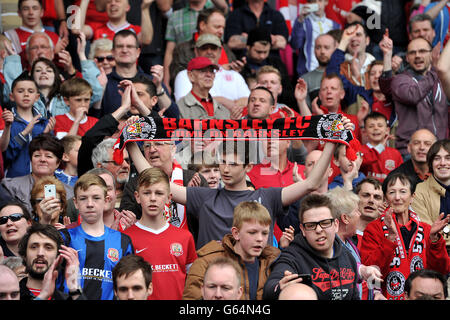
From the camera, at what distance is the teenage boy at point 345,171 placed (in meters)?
9.89

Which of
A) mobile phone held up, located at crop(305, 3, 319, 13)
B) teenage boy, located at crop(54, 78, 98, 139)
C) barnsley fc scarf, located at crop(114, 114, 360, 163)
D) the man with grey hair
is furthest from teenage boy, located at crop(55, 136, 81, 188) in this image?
mobile phone held up, located at crop(305, 3, 319, 13)

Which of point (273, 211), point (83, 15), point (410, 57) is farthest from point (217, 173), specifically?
point (83, 15)

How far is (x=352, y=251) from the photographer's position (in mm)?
7582

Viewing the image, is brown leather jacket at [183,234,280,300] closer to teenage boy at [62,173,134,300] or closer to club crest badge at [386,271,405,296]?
teenage boy at [62,173,134,300]

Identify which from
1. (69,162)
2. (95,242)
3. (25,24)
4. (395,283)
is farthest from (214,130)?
(25,24)

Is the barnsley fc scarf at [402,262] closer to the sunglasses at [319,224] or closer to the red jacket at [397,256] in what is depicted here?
the red jacket at [397,256]

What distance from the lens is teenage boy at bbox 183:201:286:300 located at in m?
6.72

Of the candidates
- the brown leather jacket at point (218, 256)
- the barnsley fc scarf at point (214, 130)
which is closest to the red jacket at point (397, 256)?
the barnsley fc scarf at point (214, 130)

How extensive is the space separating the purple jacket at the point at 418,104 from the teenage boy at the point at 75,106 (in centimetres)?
401

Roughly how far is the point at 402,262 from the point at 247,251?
74.2 inches

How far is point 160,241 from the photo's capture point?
23.8ft

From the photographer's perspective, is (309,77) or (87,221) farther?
(309,77)
